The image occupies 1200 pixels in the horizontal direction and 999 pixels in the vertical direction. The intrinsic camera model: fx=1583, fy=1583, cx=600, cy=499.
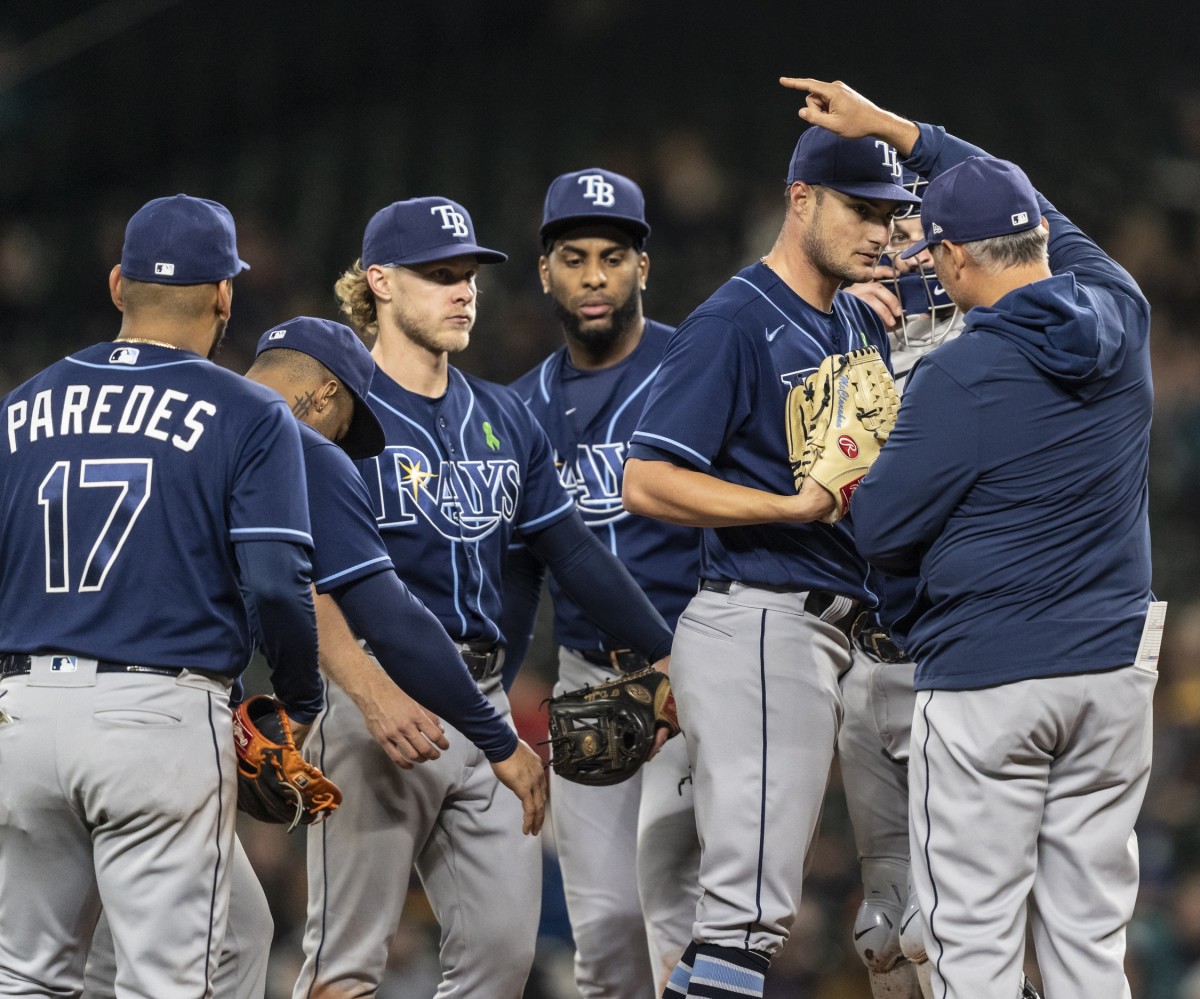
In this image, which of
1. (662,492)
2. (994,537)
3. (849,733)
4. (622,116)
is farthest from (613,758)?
(622,116)

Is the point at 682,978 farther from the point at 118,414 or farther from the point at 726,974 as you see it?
the point at 118,414

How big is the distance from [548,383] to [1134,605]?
214cm

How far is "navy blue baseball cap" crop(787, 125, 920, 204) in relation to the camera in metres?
3.54

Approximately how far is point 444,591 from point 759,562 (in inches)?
34.0

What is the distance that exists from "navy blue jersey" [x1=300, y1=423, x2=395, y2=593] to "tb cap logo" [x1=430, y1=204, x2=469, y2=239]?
2.96ft

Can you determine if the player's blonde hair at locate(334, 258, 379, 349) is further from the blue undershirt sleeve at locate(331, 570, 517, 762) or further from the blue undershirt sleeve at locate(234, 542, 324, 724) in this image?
the blue undershirt sleeve at locate(234, 542, 324, 724)

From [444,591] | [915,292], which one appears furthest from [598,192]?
[444,591]

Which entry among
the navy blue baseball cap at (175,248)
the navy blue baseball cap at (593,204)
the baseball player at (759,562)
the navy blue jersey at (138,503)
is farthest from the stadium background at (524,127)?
the navy blue jersey at (138,503)

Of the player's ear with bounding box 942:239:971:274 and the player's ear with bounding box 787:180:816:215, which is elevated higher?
the player's ear with bounding box 787:180:816:215

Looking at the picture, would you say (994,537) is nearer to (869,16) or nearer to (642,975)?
(642,975)

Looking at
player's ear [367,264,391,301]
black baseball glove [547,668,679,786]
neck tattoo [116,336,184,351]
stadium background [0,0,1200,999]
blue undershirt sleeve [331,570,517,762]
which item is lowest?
black baseball glove [547,668,679,786]

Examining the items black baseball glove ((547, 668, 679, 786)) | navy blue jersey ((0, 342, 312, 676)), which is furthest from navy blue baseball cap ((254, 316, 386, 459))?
black baseball glove ((547, 668, 679, 786))

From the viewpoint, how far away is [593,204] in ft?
15.4

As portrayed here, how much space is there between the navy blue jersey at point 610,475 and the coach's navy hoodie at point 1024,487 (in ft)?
4.48
